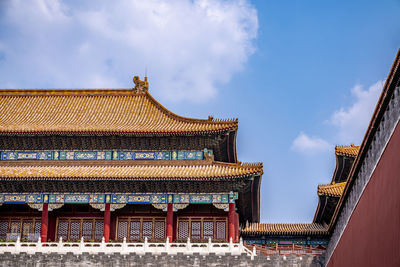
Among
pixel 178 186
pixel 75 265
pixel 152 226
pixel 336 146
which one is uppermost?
pixel 336 146

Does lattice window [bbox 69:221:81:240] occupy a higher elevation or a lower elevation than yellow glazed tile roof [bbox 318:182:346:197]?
lower

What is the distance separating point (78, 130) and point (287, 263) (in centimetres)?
1196

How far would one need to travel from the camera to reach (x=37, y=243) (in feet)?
84.5

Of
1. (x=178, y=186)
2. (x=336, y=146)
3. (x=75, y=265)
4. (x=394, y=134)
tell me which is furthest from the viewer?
(x=336, y=146)

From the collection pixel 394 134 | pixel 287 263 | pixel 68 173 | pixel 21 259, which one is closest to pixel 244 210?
pixel 287 263

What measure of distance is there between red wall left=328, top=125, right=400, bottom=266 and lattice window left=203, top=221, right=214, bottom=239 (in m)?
12.4

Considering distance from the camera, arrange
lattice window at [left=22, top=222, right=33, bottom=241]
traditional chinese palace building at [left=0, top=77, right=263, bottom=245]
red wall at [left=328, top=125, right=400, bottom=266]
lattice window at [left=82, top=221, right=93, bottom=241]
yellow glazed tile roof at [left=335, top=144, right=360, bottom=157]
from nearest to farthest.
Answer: red wall at [left=328, top=125, right=400, bottom=266]
traditional chinese palace building at [left=0, top=77, right=263, bottom=245]
lattice window at [left=82, top=221, right=93, bottom=241]
lattice window at [left=22, top=222, right=33, bottom=241]
yellow glazed tile roof at [left=335, top=144, right=360, bottom=157]

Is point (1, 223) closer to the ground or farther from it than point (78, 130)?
closer to the ground

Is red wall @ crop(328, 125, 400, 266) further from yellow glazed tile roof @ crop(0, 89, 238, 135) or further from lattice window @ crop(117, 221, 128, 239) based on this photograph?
yellow glazed tile roof @ crop(0, 89, 238, 135)

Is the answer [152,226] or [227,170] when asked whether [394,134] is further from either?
[152,226]

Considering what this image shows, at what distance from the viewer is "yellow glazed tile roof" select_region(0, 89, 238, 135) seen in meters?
29.9

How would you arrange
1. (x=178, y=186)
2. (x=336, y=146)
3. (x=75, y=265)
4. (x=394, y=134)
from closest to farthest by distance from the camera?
(x=394, y=134) < (x=75, y=265) < (x=178, y=186) < (x=336, y=146)

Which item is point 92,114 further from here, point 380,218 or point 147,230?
point 380,218

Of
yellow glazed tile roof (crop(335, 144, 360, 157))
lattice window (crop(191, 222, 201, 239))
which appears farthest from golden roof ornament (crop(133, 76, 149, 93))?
yellow glazed tile roof (crop(335, 144, 360, 157))
